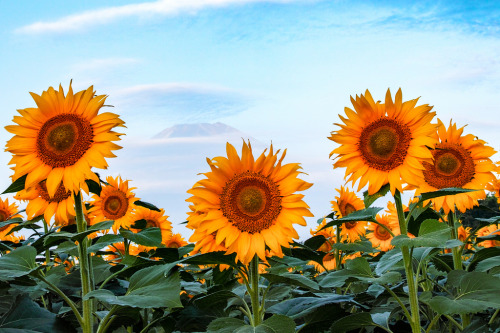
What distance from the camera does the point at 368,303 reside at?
4.40 metres

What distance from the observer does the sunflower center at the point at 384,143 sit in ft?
11.4

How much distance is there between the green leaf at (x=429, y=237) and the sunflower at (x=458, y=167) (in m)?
1.32

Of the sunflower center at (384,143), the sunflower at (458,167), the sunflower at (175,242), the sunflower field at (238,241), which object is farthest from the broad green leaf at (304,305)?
the sunflower at (175,242)

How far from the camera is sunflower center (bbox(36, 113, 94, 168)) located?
127 inches

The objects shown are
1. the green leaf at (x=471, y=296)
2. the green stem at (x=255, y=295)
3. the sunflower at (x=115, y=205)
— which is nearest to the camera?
the green leaf at (x=471, y=296)

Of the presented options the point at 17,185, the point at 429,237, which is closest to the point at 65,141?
the point at 17,185

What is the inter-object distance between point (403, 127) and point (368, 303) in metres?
1.61

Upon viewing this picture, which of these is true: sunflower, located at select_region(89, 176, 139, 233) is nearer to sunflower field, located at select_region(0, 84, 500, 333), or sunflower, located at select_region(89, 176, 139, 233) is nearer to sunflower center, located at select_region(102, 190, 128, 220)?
sunflower center, located at select_region(102, 190, 128, 220)

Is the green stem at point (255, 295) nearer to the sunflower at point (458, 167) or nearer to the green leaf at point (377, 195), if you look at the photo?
the green leaf at point (377, 195)

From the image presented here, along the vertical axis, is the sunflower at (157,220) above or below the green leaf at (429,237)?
above

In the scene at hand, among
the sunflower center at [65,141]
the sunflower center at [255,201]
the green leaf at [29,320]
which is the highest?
the sunflower center at [65,141]

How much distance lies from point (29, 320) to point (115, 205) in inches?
120

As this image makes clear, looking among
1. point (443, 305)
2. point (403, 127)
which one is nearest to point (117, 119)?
point (403, 127)

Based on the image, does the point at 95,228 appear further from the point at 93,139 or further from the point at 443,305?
the point at 443,305
